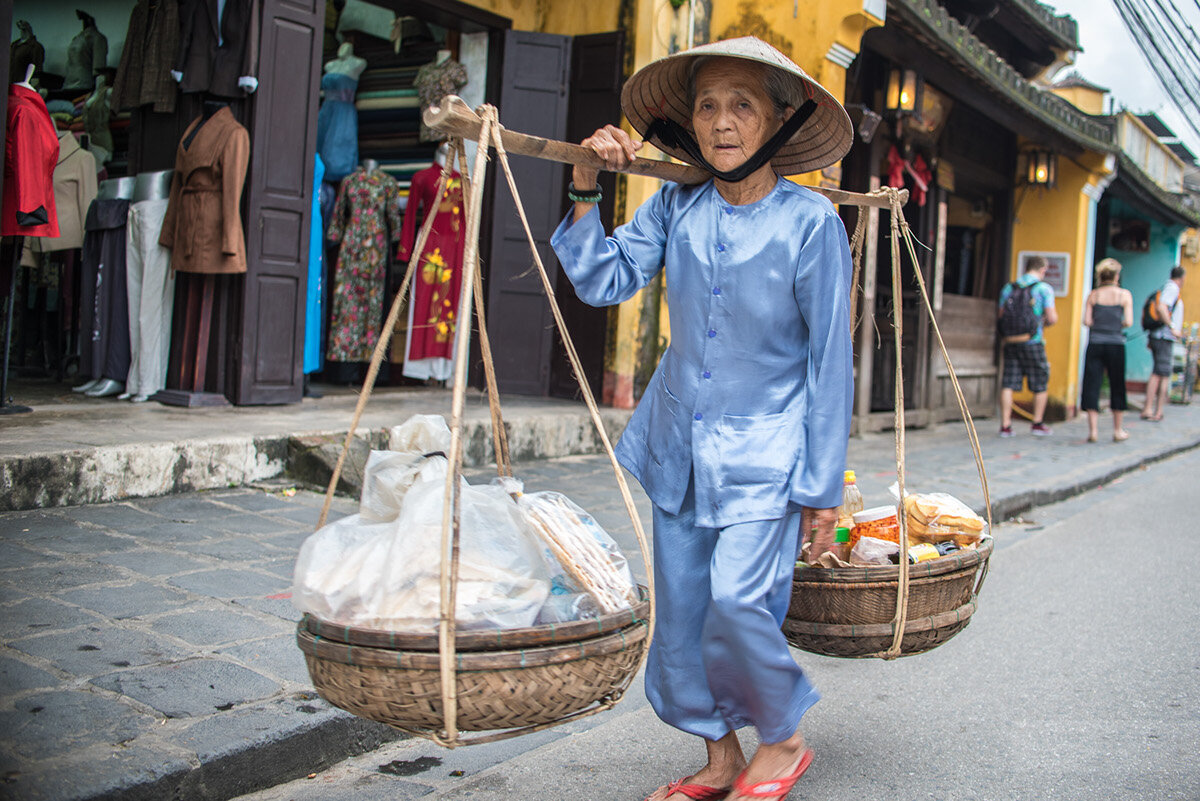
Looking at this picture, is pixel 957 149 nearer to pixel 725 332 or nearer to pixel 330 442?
pixel 330 442

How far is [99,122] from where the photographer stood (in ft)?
26.2

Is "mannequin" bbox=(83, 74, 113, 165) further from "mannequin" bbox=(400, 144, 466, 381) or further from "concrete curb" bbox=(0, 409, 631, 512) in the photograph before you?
"concrete curb" bbox=(0, 409, 631, 512)

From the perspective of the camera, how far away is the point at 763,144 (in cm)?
249

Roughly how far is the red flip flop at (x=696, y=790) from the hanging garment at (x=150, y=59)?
565 centimetres

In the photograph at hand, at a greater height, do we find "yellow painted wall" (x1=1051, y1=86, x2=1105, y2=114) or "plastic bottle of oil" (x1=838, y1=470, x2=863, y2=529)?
"yellow painted wall" (x1=1051, y1=86, x2=1105, y2=114)

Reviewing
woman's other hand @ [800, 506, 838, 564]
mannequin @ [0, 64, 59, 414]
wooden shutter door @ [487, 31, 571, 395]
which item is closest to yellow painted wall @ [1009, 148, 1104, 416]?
wooden shutter door @ [487, 31, 571, 395]

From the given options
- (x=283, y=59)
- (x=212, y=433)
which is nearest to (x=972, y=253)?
(x=283, y=59)

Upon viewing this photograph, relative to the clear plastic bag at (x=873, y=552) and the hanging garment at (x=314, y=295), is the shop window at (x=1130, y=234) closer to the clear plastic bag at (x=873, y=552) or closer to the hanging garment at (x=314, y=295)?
the hanging garment at (x=314, y=295)

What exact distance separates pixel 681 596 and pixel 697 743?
2.38 feet

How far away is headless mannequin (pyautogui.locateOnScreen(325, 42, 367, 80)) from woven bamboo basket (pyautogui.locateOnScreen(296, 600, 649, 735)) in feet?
Answer: 22.9

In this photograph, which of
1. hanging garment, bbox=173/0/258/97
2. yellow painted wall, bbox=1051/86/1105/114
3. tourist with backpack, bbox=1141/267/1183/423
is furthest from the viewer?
yellow painted wall, bbox=1051/86/1105/114

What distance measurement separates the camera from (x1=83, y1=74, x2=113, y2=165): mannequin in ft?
26.1

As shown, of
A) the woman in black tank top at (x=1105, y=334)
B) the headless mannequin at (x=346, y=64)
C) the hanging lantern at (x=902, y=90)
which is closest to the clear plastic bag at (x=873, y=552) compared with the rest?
the headless mannequin at (x=346, y=64)

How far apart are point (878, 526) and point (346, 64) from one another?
6.61 m
